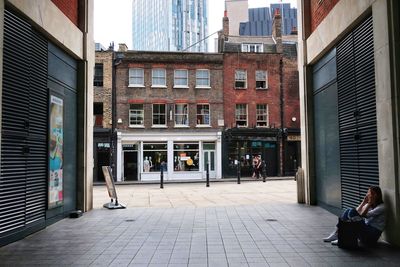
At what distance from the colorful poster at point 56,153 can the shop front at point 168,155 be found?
21211 mm

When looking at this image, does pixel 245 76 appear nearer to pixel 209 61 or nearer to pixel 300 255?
pixel 209 61

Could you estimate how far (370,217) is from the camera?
286 inches

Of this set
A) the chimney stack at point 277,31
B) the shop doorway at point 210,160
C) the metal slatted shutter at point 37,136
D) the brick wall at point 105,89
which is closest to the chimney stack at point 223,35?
the chimney stack at point 277,31

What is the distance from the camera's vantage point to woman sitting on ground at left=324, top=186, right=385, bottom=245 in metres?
7.04

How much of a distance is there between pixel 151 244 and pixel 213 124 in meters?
25.7

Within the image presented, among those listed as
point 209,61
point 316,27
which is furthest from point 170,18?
point 316,27

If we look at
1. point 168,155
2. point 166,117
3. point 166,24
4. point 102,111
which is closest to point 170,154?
point 168,155

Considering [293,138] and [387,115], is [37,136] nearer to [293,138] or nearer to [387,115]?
[387,115]

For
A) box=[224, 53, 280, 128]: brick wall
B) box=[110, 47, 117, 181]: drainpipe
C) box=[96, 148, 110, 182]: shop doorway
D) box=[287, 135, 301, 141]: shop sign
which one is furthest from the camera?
box=[287, 135, 301, 141]: shop sign

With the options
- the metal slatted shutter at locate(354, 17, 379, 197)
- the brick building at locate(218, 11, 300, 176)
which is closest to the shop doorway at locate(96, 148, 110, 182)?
the brick building at locate(218, 11, 300, 176)

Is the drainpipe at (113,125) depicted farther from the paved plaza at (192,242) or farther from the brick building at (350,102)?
the brick building at (350,102)

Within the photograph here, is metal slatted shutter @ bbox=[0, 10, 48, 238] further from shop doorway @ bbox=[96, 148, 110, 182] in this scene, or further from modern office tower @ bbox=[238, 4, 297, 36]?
modern office tower @ bbox=[238, 4, 297, 36]

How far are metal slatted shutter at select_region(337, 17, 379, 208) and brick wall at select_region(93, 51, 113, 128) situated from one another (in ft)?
77.8

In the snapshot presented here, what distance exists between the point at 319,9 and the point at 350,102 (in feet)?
12.4
